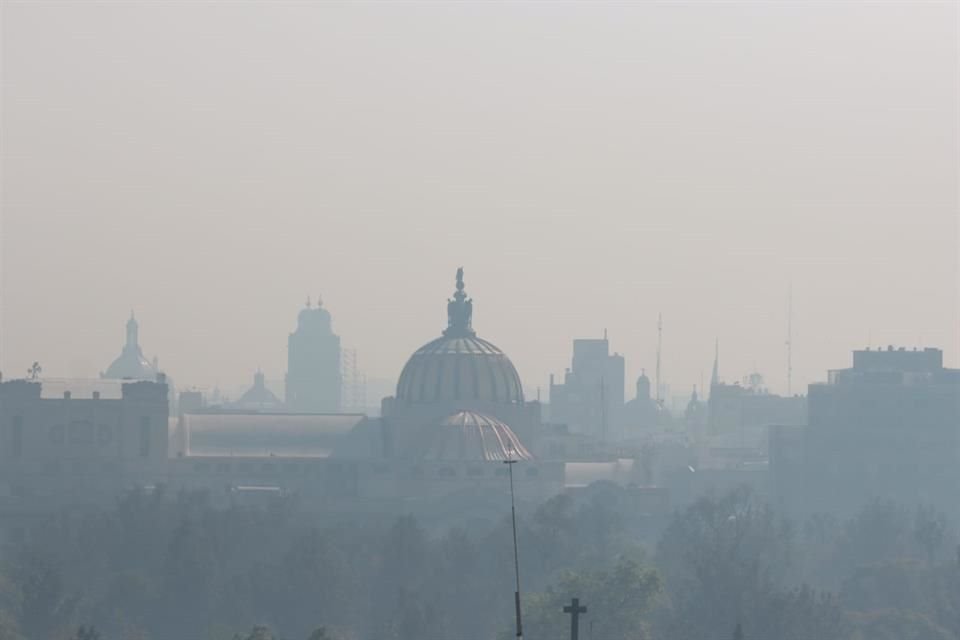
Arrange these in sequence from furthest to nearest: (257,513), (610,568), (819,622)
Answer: (257,513) → (610,568) → (819,622)

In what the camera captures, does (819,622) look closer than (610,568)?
Yes

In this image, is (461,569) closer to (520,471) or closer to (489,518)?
(489,518)

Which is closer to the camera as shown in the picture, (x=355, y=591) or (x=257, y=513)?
(x=355, y=591)

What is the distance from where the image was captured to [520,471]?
196 meters

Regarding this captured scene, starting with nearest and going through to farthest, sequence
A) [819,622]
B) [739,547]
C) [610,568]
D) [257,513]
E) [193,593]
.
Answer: [819,622] → [193,593] → [610,568] → [739,547] → [257,513]

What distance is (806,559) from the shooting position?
15175 cm

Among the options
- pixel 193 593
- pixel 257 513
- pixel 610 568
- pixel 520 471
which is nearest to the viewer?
pixel 193 593

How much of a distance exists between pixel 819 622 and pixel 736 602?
15.5 feet

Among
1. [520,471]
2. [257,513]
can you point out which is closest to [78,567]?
[257,513]

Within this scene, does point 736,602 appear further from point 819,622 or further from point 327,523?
point 327,523

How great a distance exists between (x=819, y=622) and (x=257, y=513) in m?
52.9

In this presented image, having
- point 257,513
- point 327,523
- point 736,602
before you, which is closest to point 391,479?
point 327,523

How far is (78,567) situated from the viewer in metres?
135

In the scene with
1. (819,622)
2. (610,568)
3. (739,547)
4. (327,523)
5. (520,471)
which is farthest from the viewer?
(520,471)
